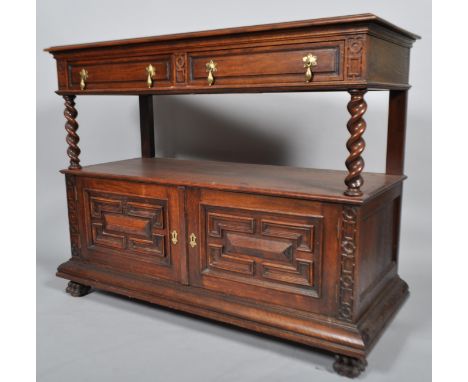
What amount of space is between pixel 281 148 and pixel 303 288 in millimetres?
1609

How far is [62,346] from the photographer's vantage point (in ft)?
9.14

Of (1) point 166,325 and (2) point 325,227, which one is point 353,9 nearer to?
(2) point 325,227

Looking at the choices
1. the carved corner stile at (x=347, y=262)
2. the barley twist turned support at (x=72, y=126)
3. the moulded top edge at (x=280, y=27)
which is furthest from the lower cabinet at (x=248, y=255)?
the moulded top edge at (x=280, y=27)

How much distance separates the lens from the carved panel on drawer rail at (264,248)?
8.52 feet

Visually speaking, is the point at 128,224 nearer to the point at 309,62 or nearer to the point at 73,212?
the point at 73,212

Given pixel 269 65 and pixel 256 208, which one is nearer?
pixel 269 65

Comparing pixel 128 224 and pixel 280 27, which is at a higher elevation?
pixel 280 27

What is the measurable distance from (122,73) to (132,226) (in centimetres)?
89

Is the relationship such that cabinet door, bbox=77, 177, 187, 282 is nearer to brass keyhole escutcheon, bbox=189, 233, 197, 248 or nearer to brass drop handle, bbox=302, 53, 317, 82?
brass keyhole escutcheon, bbox=189, 233, 197, 248

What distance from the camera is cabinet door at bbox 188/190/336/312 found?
2.58 meters

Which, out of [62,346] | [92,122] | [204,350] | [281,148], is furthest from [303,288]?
[92,122]

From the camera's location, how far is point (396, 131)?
3.08 m

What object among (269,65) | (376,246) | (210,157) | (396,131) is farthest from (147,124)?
(376,246)

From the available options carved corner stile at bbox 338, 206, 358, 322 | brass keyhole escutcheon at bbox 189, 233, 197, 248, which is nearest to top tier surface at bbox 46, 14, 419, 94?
carved corner stile at bbox 338, 206, 358, 322
